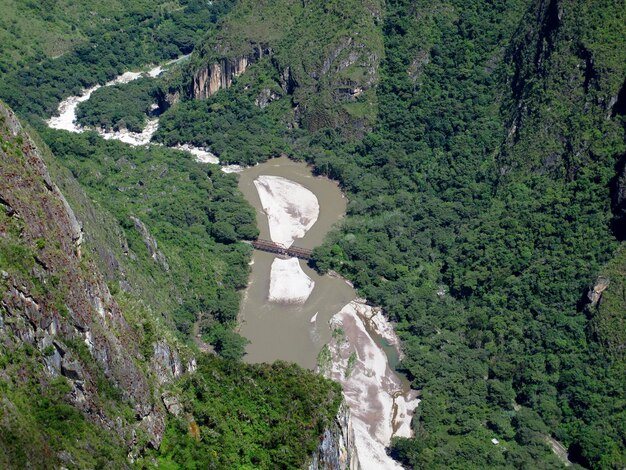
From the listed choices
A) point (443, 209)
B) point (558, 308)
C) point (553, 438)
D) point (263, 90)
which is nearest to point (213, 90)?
point (263, 90)

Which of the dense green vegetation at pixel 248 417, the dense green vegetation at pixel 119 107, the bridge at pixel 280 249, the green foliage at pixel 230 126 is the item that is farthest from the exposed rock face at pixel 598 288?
the dense green vegetation at pixel 119 107

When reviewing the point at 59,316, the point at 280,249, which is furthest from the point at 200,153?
the point at 59,316

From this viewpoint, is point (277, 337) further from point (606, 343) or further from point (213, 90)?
point (213, 90)

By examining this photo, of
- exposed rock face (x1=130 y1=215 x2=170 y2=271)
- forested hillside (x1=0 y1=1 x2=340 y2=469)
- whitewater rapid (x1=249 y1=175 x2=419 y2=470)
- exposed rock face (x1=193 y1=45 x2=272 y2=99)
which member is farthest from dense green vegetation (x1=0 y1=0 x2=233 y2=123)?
exposed rock face (x1=130 y1=215 x2=170 y2=271)

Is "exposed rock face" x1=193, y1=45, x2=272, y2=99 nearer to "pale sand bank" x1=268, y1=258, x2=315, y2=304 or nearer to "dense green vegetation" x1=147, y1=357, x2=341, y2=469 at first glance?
"pale sand bank" x1=268, y1=258, x2=315, y2=304

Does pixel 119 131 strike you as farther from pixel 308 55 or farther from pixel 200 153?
pixel 308 55

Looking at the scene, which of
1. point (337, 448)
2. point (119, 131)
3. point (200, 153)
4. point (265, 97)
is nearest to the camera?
point (337, 448)
